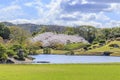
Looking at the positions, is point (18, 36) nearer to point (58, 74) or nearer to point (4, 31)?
point (4, 31)

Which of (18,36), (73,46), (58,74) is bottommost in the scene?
(73,46)

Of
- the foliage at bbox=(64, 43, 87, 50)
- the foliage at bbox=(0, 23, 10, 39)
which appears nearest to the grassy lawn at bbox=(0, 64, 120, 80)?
the foliage at bbox=(0, 23, 10, 39)

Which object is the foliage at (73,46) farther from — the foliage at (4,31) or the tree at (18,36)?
the foliage at (4,31)

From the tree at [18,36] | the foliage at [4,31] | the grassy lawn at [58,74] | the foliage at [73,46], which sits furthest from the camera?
the foliage at [73,46]

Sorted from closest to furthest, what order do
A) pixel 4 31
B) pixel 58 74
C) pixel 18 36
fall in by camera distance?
pixel 58 74, pixel 4 31, pixel 18 36

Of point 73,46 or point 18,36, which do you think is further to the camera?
point 73,46

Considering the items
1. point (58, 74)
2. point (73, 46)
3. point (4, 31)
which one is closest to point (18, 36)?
point (4, 31)

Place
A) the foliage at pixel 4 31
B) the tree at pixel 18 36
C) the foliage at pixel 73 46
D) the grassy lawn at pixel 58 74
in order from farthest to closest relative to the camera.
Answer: the foliage at pixel 73 46 → the tree at pixel 18 36 → the foliage at pixel 4 31 → the grassy lawn at pixel 58 74

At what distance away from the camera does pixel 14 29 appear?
14688 cm

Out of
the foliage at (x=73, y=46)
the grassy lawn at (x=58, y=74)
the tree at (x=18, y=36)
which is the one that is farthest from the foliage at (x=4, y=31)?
the grassy lawn at (x=58, y=74)

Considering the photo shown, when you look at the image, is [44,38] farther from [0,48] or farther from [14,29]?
[0,48]

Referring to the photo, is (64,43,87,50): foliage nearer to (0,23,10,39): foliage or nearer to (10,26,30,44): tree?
(10,26,30,44): tree

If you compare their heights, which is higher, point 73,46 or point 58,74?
point 58,74

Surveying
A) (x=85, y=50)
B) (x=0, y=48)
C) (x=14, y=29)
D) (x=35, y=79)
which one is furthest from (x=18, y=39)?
(x=35, y=79)
